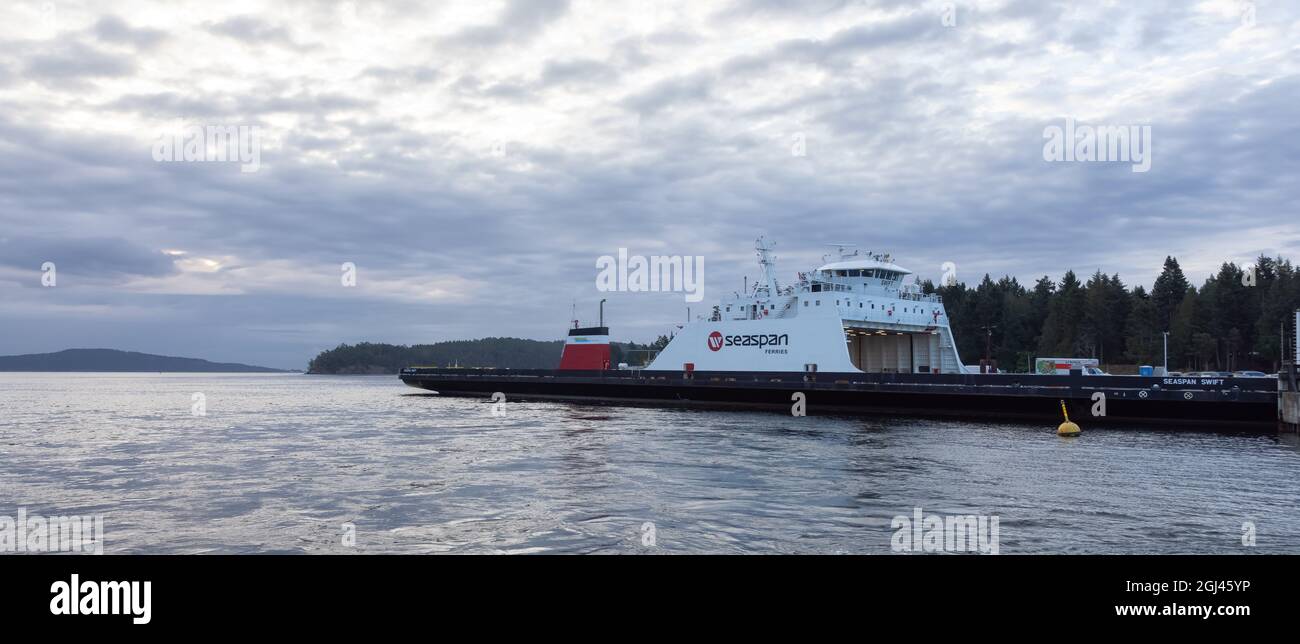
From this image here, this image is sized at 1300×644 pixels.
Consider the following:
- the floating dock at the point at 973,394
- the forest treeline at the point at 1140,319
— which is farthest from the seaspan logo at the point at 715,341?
the forest treeline at the point at 1140,319

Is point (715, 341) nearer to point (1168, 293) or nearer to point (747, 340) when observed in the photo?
point (747, 340)

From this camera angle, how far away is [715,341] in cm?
5028

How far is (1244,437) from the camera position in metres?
29.2

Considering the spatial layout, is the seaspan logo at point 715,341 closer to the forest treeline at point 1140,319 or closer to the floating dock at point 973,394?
the floating dock at point 973,394

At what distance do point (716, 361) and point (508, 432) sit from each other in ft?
66.0

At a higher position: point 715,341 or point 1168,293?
point 1168,293

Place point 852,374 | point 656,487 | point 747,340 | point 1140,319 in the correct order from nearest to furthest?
point 656,487
point 852,374
point 747,340
point 1140,319

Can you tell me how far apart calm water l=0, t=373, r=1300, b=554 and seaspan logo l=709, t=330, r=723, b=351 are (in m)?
16.4

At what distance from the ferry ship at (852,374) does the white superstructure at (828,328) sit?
0.23 feet

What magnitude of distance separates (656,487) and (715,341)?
32369 millimetres

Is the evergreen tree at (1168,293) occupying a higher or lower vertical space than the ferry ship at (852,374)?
higher

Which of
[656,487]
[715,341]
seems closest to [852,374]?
[715,341]

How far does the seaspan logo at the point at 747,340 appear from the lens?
46816 millimetres
